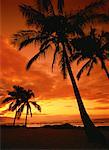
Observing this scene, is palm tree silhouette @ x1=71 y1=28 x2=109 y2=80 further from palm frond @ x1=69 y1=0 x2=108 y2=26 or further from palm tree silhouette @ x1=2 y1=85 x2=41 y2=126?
palm tree silhouette @ x1=2 y1=85 x2=41 y2=126

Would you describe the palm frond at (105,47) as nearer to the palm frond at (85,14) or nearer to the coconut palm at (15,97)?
the palm frond at (85,14)

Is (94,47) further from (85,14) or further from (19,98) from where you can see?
(19,98)

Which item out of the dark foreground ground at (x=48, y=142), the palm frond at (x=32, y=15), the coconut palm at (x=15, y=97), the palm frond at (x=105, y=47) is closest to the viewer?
the dark foreground ground at (x=48, y=142)

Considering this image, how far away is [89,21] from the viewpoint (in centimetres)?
2352

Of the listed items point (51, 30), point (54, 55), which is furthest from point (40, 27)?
point (54, 55)

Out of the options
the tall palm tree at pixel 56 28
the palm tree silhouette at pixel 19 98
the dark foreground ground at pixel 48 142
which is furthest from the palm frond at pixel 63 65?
the palm tree silhouette at pixel 19 98

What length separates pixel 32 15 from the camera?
2331 cm

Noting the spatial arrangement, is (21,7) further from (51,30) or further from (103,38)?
(103,38)

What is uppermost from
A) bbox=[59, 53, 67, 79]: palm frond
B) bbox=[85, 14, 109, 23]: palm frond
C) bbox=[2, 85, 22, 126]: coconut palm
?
bbox=[2, 85, 22, 126]: coconut palm

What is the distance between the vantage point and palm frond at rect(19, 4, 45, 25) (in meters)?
23.2

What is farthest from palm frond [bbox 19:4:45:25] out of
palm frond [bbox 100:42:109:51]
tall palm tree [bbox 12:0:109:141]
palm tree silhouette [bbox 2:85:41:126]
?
palm tree silhouette [bbox 2:85:41:126]

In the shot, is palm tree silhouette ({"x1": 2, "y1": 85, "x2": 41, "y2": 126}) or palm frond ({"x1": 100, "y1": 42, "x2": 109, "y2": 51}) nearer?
palm frond ({"x1": 100, "y1": 42, "x2": 109, "y2": 51})

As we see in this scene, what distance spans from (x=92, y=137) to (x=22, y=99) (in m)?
44.0

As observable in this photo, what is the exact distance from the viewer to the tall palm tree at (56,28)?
23.3 m
